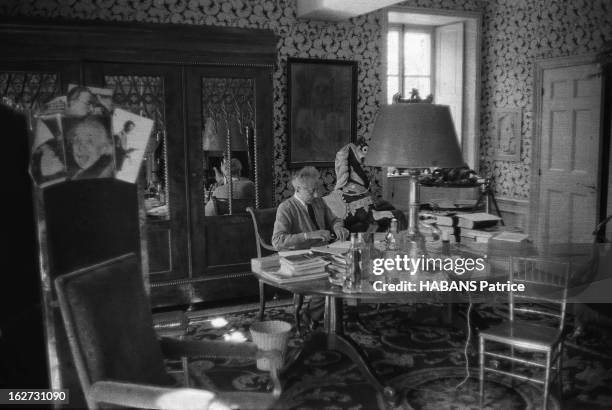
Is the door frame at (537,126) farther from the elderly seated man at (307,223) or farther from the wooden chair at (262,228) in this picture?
the wooden chair at (262,228)

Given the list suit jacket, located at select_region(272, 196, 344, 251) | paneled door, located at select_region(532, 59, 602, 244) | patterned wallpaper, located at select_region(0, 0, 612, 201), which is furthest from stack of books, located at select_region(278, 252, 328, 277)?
paneled door, located at select_region(532, 59, 602, 244)

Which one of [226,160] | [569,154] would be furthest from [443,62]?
[226,160]

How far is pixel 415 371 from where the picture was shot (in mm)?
3598

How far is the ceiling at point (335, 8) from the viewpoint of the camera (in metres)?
5.05

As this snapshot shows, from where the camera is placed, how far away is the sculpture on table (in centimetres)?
467

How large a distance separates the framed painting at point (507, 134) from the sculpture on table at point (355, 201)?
2.58 meters

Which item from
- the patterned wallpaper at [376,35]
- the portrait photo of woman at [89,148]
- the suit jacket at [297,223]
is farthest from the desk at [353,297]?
the patterned wallpaper at [376,35]

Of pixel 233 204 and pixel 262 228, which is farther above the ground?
pixel 233 204

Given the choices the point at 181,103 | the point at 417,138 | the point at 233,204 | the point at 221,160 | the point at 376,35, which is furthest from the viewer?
the point at 376,35

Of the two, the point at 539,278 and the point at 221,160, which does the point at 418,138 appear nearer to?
the point at 539,278

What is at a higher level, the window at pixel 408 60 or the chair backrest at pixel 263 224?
the window at pixel 408 60

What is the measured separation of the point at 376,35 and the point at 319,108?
41.2 inches

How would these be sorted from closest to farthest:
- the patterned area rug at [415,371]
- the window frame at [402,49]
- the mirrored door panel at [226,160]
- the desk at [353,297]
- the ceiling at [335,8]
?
the desk at [353,297] → the patterned area rug at [415,371] → the mirrored door panel at [226,160] → the ceiling at [335,8] → the window frame at [402,49]

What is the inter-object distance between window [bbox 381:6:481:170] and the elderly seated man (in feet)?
10.9
